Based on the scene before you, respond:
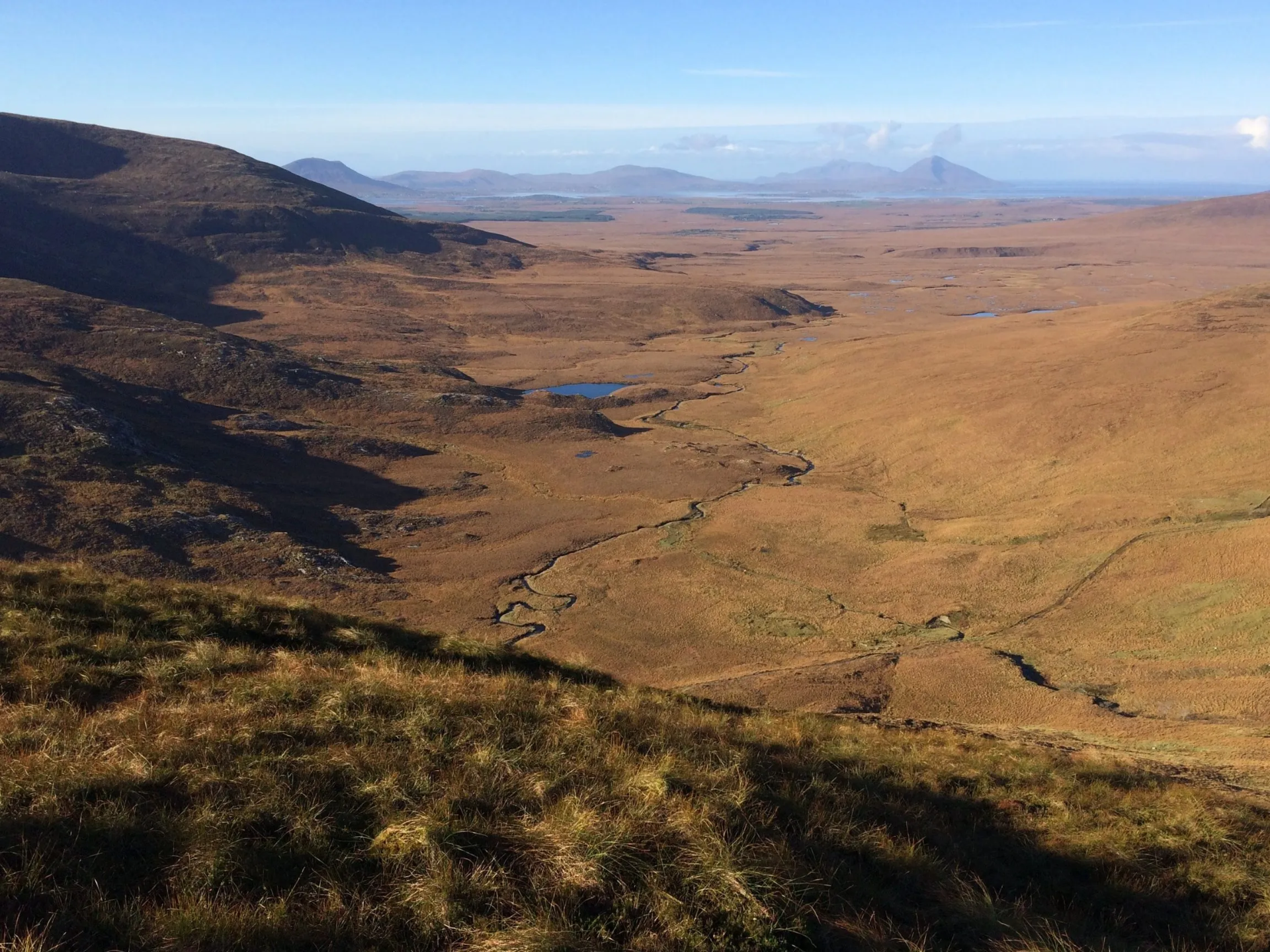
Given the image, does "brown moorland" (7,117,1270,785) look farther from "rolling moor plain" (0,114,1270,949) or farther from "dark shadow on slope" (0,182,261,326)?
"dark shadow on slope" (0,182,261,326)

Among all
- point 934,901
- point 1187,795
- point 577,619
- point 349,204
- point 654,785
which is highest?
point 349,204

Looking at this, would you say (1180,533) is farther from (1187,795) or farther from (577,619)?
(1187,795)

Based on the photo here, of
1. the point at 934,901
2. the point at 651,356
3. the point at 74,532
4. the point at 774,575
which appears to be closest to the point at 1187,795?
the point at 934,901

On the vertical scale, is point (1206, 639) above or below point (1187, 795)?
below

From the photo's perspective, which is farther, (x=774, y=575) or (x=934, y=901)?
(x=774, y=575)

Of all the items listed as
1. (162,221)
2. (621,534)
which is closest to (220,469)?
(621,534)

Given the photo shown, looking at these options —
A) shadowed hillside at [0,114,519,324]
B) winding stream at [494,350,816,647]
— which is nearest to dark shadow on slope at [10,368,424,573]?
winding stream at [494,350,816,647]

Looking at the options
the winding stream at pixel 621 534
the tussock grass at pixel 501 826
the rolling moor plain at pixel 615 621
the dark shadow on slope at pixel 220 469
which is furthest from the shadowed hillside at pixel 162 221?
the tussock grass at pixel 501 826
